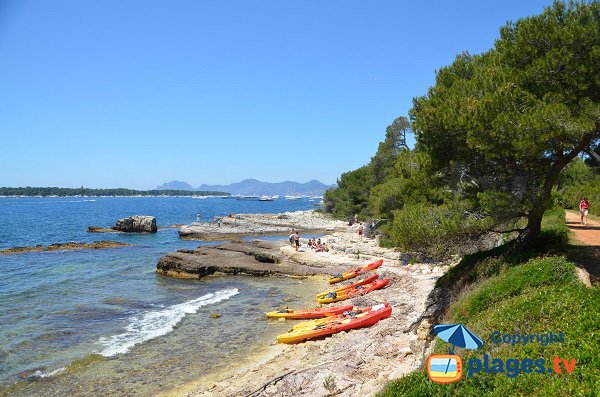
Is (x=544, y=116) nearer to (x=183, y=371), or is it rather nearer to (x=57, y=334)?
(x=183, y=371)

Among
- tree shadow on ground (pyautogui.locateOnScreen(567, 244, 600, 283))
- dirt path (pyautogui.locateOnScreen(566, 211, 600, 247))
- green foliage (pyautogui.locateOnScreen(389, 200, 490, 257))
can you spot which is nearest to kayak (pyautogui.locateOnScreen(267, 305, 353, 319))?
green foliage (pyautogui.locateOnScreen(389, 200, 490, 257))

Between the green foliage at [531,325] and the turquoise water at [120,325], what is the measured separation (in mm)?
7545

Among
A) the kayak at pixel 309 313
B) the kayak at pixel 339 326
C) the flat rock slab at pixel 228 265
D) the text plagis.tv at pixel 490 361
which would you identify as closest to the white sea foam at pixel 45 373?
the kayak at pixel 339 326

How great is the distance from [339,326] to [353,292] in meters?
6.12

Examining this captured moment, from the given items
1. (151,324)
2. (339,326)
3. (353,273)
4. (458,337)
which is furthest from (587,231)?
(151,324)

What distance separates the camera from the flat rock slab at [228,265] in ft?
94.5

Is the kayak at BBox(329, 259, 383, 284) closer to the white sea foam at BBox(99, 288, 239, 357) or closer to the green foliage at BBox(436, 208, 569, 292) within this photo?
the white sea foam at BBox(99, 288, 239, 357)

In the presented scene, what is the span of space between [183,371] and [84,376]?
9.55 feet

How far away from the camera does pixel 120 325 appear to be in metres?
18.0

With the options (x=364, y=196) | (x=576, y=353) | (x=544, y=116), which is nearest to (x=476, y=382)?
(x=576, y=353)

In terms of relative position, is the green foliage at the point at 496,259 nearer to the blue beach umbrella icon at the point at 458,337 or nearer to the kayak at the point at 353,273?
the blue beach umbrella icon at the point at 458,337

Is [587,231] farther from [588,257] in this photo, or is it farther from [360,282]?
[360,282]

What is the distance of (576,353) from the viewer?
6.98m

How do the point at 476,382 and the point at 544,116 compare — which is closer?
the point at 476,382
